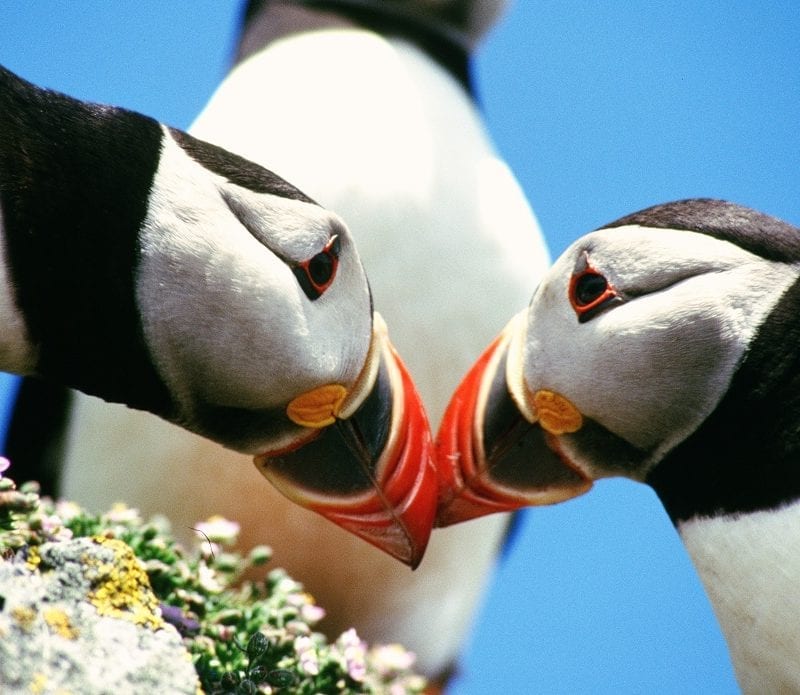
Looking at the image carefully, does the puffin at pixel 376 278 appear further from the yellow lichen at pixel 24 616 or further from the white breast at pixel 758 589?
the yellow lichen at pixel 24 616

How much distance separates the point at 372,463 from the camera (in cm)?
185

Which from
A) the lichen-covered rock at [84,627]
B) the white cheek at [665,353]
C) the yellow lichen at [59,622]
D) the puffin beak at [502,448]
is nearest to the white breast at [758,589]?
the white cheek at [665,353]

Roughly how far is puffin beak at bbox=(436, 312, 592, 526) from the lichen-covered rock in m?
0.50

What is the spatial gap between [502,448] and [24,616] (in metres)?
0.76

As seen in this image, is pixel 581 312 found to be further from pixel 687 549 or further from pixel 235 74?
pixel 235 74

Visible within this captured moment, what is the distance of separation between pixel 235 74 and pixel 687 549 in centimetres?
164

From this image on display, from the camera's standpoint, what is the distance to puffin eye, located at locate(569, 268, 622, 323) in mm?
1734

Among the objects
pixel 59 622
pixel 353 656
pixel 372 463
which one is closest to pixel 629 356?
pixel 372 463

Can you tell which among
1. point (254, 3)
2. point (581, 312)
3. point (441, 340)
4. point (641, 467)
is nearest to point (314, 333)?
point (581, 312)

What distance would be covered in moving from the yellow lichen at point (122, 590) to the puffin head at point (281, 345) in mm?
231

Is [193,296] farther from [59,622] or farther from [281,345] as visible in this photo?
[59,622]

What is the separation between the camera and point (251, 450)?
6.10 ft

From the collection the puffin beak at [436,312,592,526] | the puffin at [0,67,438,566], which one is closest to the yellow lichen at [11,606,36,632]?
the puffin at [0,67,438,566]

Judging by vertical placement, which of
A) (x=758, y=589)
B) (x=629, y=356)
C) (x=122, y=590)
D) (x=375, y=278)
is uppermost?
(x=629, y=356)
